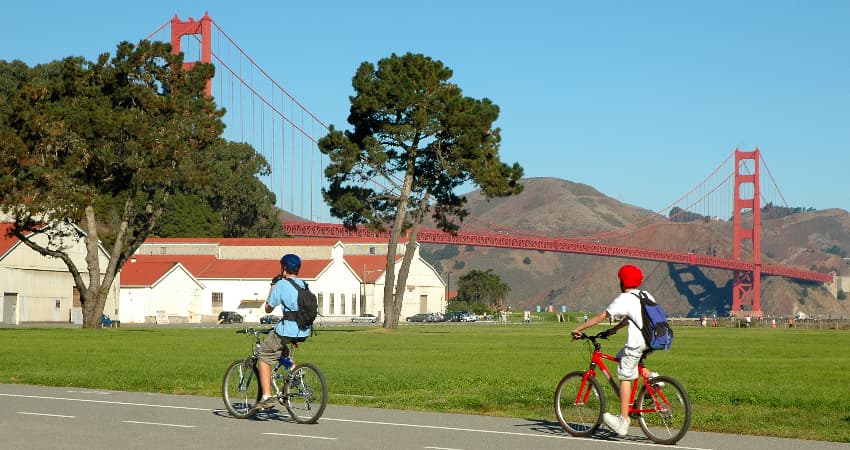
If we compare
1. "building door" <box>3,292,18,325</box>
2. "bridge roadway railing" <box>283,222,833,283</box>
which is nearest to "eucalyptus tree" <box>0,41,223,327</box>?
"building door" <box>3,292,18,325</box>

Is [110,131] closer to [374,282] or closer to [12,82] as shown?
[12,82]

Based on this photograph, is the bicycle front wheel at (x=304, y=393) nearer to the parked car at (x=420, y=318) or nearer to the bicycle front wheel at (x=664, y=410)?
the bicycle front wheel at (x=664, y=410)

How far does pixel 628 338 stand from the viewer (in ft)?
43.3

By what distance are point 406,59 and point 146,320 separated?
41127 mm

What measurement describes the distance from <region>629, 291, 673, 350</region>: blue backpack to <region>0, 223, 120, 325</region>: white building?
69832 millimetres

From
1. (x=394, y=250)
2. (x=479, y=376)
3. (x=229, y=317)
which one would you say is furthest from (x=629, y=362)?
(x=229, y=317)

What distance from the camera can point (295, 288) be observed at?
14852 millimetres

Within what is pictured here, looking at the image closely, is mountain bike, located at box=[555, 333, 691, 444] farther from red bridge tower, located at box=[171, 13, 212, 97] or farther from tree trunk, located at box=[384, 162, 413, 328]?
red bridge tower, located at box=[171, 13, 212, 97]

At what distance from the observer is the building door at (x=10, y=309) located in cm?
8119

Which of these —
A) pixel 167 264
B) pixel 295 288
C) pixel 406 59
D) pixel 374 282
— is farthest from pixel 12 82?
pixel 295 288

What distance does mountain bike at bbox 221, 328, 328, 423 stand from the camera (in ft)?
48.5

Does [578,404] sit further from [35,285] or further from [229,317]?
[229,317]

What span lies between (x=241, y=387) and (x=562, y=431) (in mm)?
3598

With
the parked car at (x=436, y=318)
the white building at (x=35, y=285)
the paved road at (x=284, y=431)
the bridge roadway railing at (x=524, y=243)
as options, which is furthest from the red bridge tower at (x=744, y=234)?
the paved road at (x=284, y=431)
